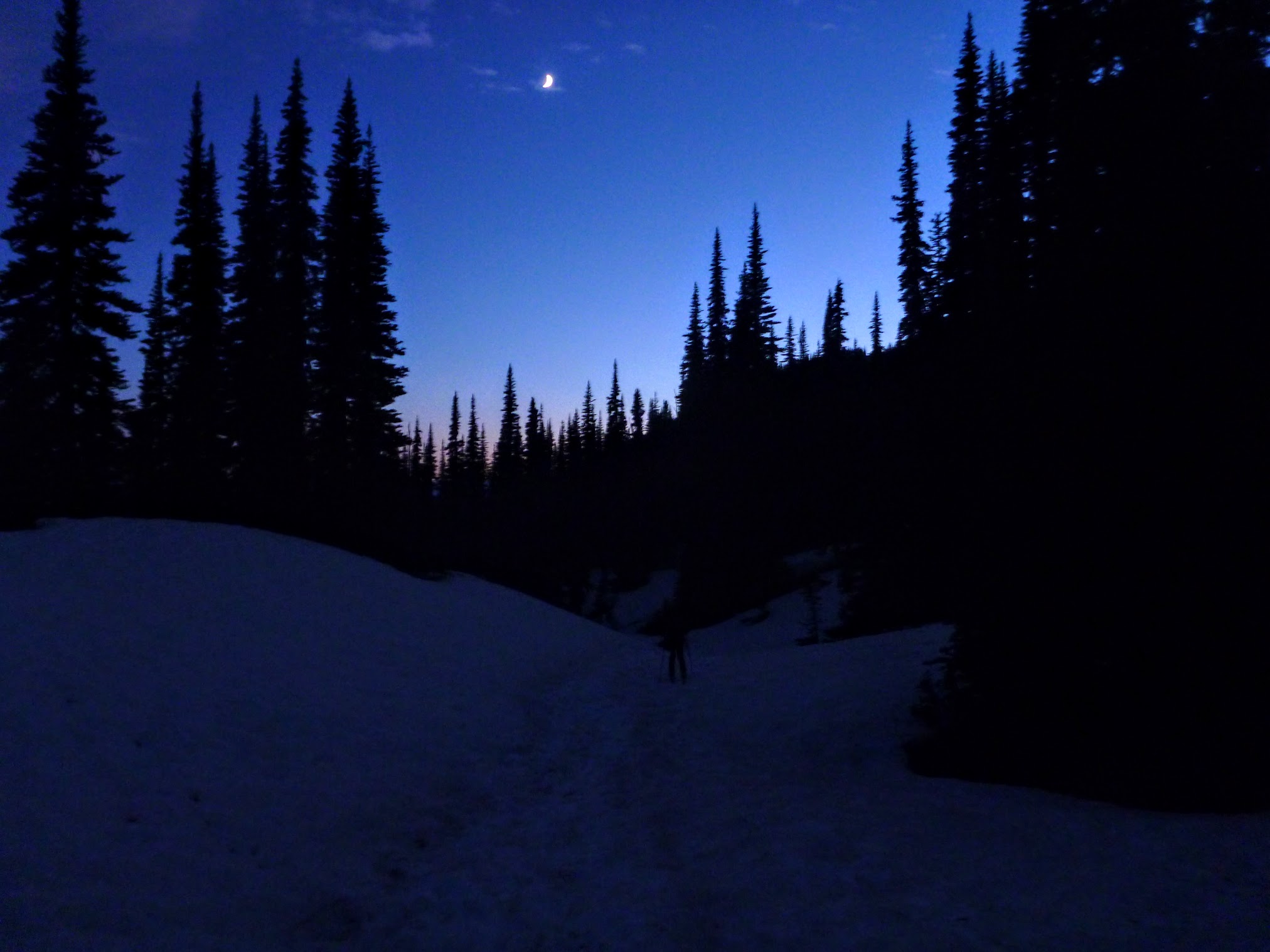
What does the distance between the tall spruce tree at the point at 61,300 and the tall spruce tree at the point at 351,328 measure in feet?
28.9

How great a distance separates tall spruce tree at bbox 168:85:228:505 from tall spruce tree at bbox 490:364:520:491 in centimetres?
5529

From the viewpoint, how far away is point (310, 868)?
26.2 ft

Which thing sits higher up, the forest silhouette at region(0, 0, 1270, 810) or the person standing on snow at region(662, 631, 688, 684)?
the forest silhouette at region(0, 0, 1270, 810)

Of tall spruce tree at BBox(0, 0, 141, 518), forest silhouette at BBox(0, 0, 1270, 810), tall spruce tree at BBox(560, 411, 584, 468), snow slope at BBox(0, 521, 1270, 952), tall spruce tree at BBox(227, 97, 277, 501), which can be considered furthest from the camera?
tall spruce tree at BBox(560, 411, 584, 468)

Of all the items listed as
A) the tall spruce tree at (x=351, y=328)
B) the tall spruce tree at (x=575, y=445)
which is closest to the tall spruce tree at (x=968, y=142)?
the tall spruce tree at (x=351, y=328)

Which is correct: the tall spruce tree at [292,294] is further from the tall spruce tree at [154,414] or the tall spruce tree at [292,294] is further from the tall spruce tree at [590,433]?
the tall spruce tree at [590,433]

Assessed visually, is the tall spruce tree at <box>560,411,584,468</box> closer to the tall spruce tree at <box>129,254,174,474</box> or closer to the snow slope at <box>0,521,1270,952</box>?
the tall spruce tree at <box>129,254,174,474</box>

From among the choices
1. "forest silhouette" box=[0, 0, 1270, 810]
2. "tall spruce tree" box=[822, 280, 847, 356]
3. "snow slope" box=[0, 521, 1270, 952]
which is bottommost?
"snow slope" box=[0, 521, 1270, 952]

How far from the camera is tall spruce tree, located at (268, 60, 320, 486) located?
3391 cm

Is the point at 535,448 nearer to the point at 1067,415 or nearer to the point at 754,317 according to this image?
the point at 754,317

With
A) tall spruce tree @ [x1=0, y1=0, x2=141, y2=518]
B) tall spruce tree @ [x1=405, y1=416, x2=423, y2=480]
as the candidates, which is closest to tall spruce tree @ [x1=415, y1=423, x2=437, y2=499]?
tall spruce tree @ [x1=405, y1=416, x2=423, y2=480]

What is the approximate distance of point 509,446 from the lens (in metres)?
92.6

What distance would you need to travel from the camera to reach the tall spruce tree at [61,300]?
83.9ft

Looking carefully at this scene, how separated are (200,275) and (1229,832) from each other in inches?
1601
